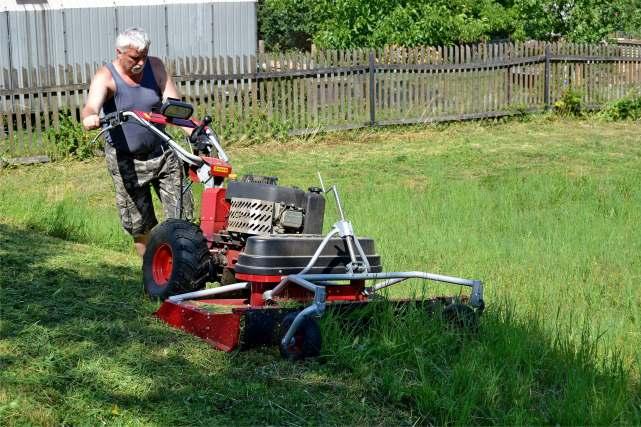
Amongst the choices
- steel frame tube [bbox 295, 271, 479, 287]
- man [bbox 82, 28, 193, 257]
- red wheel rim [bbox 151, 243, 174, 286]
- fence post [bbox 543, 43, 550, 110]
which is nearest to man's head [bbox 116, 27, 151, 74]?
man [bbox 82, 28, 193, 257]

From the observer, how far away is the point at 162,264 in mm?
6762

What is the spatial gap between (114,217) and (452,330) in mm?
5924

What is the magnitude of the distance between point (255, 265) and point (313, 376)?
931mm

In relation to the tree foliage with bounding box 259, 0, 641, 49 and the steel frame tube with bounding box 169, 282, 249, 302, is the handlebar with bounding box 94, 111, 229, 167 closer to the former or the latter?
the steel frame tube with bounding box 169, 282, 249, 302

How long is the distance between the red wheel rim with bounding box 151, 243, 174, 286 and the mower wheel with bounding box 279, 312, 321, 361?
1.47m

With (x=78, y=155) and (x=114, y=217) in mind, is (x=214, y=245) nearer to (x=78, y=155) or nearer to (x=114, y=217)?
(x=114, y=217)

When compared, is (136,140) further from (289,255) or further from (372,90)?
(372,90)

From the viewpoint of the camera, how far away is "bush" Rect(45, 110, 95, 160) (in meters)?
15.0

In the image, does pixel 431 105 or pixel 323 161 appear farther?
pixel 431 105

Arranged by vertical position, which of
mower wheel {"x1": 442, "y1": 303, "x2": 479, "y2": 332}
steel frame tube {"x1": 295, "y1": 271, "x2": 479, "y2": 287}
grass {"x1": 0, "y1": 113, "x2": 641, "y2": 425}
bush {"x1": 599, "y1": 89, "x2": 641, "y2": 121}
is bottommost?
grass {"x1": 0, "y1": 113, "x2": 641, "y2": 425}

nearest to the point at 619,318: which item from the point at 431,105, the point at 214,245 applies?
the point at 214,245

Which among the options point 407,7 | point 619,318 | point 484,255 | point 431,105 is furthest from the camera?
point 407,7

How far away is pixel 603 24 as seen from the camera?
2425 cm

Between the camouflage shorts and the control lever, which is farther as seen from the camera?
the camouflage shorts
